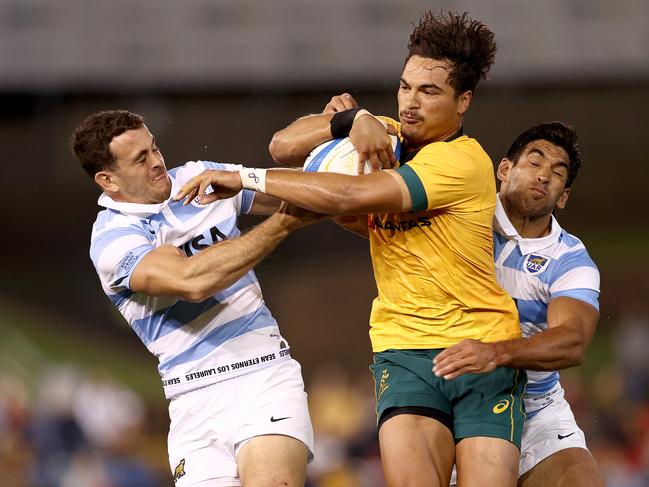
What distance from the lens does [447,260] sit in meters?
4.33

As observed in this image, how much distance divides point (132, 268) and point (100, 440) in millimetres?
6871

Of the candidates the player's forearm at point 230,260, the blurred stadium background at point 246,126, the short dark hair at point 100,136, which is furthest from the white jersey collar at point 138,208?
the blurred stadium background at point 246,126

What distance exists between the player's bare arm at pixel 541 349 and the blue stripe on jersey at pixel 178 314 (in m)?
1.25

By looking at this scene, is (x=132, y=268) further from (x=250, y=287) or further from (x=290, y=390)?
(x=290, y=390)

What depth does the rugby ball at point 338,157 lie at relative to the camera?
4348 mm

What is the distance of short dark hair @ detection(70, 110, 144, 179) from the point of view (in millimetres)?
5027

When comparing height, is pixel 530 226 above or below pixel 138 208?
below

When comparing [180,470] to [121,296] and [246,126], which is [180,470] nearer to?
[121,296]

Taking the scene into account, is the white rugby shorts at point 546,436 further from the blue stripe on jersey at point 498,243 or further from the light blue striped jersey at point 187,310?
the light blue striped jersey at point 187,310

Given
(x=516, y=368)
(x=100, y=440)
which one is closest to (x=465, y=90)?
(x=516, y=368)

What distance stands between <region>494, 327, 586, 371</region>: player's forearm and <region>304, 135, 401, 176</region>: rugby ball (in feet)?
3.12

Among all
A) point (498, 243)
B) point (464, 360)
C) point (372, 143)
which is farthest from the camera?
point (498, 243)

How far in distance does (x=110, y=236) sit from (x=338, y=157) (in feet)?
4.02

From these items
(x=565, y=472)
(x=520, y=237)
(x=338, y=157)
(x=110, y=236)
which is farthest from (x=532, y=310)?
(x=110, y=236)
